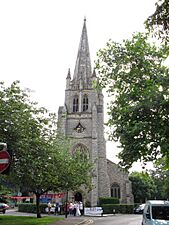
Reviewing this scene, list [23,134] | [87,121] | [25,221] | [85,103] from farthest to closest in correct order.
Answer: [85,103] < [87,121] < [25,221] < [23,134]

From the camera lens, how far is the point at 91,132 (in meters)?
54.0

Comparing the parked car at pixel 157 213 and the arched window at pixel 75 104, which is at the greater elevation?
the arched window at pixel 75 104

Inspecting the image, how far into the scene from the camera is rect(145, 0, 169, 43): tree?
7102mm

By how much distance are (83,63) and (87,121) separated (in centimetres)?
1646

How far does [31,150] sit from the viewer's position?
614 inches

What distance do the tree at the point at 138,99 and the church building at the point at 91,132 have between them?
31008 mm

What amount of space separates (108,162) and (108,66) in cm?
4040

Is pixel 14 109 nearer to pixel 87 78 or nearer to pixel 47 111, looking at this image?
pixel 47 111

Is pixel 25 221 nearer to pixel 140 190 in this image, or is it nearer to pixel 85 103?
pixel 85 103

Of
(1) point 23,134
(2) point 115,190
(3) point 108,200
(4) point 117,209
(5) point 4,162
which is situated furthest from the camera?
(2) point 115,190

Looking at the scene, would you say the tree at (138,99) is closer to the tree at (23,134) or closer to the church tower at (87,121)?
the tree at (23,134)

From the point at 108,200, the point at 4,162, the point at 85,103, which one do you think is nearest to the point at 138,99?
the point at 4,162

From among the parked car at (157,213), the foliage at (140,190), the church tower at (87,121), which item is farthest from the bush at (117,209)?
the parked car at (157,213)

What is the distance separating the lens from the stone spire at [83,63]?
62.9m
